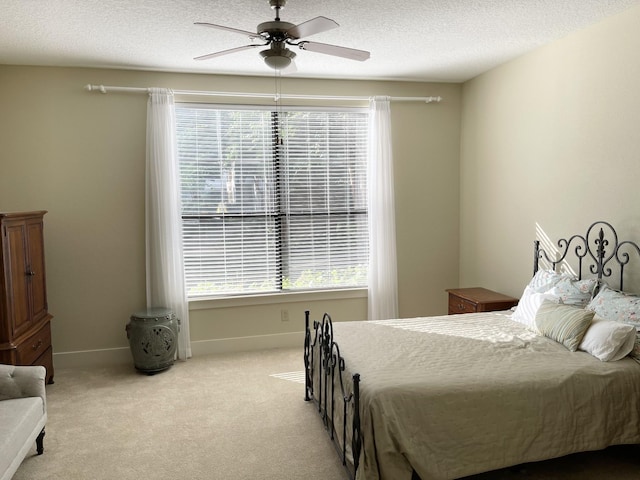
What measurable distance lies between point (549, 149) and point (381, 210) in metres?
1.68

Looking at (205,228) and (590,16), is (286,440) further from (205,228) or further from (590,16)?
(590,16)

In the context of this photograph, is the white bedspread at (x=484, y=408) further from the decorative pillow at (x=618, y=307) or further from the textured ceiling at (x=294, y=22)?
the textured ceiling at (x=294, y=22)

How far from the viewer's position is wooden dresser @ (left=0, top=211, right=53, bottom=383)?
10.8ft

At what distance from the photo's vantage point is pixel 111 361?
450 cm

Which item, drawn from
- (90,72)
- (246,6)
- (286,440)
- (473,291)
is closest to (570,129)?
(473,291)

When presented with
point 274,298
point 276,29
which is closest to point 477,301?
point 274,298

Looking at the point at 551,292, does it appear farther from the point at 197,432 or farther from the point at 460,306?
the point at 197,432

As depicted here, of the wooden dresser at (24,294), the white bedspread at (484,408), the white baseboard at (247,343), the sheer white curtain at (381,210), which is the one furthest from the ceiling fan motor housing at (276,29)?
the white baseboard at (247,343)

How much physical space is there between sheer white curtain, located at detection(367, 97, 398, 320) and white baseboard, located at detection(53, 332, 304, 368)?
972 mm

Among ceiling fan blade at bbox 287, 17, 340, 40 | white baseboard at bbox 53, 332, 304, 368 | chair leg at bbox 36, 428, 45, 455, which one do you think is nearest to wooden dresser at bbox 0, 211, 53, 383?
white baseboard at bbox 53, 332, 304, 368

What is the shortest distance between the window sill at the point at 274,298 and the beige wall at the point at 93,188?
25mm

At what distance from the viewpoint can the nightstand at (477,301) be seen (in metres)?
4.16

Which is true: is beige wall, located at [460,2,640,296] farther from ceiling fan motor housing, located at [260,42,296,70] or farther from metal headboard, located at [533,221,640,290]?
ceiling fan motor housing, located at [260,42,296,70]

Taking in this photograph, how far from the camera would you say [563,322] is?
2.98 metres
